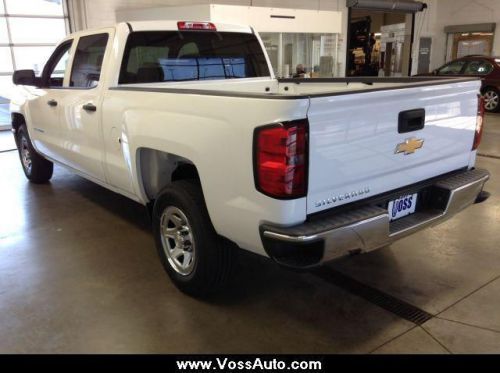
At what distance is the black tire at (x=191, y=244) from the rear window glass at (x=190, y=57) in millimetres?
1239

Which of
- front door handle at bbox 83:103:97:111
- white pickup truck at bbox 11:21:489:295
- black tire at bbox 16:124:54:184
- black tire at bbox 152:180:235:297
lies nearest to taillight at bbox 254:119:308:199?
white pickup truck at bbox 11:21:489:295

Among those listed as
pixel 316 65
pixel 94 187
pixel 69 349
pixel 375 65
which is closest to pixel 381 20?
pixel 375 65

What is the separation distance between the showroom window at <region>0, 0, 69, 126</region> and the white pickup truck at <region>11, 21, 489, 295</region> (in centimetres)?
795

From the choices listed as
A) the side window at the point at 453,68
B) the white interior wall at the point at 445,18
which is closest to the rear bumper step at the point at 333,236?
the side window at the point at 453,68

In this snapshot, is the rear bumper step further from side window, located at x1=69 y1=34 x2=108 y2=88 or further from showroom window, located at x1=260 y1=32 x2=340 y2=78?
showroom window, located at x1=260 y1=32 x2=340 y2=78

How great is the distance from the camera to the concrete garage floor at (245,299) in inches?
99.2

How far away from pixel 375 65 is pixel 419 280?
675 inches

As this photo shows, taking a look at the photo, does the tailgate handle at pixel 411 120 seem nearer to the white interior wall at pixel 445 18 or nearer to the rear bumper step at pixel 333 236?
the rear bumper step at pixel 333 236

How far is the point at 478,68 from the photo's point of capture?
40.6ft

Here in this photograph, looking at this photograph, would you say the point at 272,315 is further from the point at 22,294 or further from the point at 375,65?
the point at 375,65

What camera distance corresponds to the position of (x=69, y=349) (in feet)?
8.13

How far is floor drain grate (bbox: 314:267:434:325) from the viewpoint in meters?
2.75

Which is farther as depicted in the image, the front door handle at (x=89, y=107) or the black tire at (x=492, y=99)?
the black tire at (x=492, y=99)

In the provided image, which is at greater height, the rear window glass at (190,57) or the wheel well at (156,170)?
the rear window glass at (190,57)
